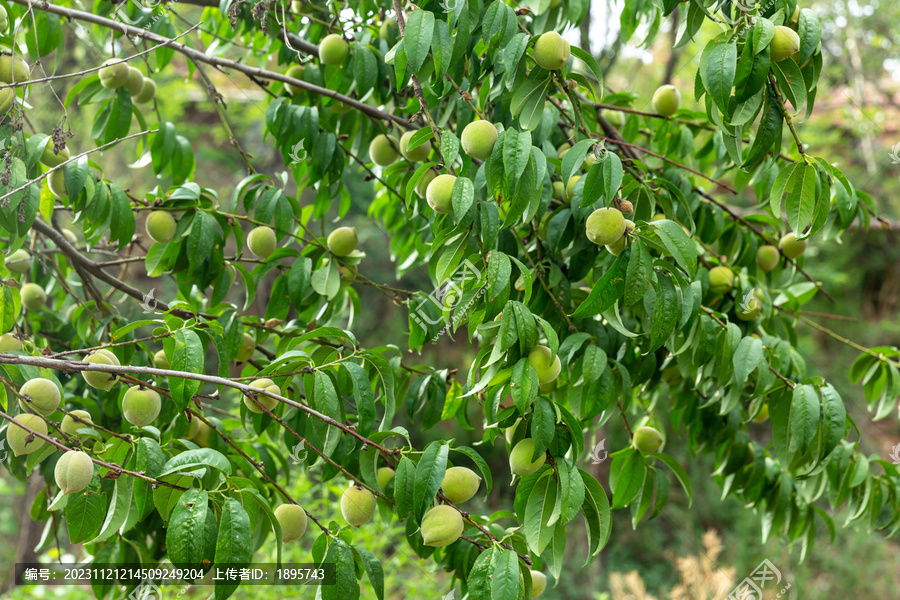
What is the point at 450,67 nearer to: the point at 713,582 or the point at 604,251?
the point at 604,251

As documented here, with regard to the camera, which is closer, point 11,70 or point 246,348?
point 11,70

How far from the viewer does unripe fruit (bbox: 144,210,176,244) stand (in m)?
1.00

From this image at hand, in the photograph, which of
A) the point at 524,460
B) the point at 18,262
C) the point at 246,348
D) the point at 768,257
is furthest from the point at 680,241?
the point at 18,262

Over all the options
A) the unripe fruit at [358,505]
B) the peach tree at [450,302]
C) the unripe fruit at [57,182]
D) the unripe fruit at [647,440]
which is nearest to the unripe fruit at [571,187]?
the peach tree at [450,302]

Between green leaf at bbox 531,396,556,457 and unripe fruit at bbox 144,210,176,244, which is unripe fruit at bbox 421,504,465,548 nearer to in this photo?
green leaf at bbox 531,396,556,457

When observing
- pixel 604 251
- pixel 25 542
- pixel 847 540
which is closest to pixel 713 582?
pixel 847 540

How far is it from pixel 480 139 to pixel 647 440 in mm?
565

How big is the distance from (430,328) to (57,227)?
75 centimetres

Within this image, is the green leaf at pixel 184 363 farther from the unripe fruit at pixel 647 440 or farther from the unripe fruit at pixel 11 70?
the unripe fruit at pixel 647 440

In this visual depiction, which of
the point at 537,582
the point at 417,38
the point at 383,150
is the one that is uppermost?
the point at 417,38

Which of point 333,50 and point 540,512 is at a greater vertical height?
point 333,50

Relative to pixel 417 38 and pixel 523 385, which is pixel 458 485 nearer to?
pixel 523 385

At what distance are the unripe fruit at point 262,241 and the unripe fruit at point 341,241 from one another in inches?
4.1

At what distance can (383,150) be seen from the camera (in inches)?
46.3
